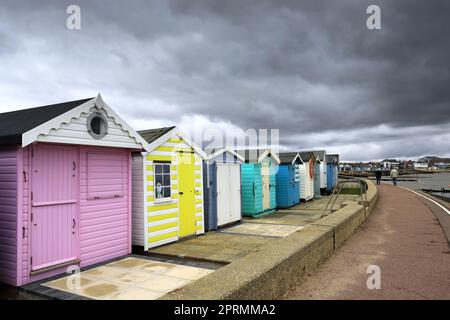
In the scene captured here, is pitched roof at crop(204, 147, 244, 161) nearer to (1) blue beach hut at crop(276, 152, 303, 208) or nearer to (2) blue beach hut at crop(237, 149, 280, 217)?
(2) blue beach hut at crop(237, 149, 280, 217)

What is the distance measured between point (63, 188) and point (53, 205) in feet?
1.15

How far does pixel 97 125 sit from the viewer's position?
6.38 m

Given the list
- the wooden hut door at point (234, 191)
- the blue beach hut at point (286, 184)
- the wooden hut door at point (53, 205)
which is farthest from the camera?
the blue beach hut at point (286, 184)

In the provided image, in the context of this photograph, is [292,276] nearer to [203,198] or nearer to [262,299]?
[262,299]

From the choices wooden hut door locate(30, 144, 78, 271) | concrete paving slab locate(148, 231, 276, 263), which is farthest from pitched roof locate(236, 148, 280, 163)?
wooden hut door locate(30, 144, 78, 271)

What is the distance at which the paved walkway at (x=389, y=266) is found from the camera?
15.7 feet

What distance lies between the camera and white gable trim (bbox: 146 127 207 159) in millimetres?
7727

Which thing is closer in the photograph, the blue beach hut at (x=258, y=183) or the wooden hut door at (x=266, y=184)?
the blue beach hut at (x=258, y=183)

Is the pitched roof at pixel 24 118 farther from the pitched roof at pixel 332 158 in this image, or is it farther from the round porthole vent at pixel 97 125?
the pitched roof at pixel 332 158

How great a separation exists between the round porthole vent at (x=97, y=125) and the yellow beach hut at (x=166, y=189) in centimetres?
129

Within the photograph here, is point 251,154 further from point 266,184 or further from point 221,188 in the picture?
point 221,188

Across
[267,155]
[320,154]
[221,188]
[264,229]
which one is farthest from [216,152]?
[320,154]

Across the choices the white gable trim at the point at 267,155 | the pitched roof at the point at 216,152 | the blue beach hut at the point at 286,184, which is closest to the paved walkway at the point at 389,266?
the pitched roof at the point at 216,152
